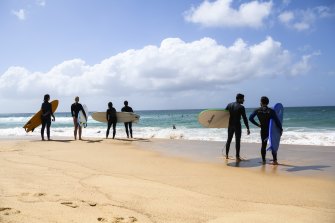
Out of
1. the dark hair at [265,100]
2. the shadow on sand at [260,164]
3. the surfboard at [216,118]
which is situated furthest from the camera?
the surfboard at [216,118]

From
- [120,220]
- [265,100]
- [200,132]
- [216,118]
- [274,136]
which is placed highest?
[265,100]

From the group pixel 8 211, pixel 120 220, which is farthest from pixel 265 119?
pixel 8 211

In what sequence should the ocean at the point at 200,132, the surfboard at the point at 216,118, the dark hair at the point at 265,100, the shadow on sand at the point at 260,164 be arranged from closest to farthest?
the shadow on sand at the point at 260,164, the dark hair at the point at 265,100, the surfboard at the point at 216,118, the ocean at the point at 200,132

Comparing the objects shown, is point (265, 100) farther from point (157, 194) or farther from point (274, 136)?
point (157, 194)

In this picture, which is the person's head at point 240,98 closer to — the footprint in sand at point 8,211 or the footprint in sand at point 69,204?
the footprint in sand at point 69,204

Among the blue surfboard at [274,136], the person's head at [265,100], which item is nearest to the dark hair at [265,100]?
the person's head at [265,100]

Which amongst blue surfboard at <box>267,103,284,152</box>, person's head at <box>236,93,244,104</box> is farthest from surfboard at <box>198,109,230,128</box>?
blue surfboard at <box>267,103,284,152</box>

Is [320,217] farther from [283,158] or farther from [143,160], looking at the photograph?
[283,158]

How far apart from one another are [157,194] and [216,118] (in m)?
5.79

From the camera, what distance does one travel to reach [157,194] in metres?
4.10

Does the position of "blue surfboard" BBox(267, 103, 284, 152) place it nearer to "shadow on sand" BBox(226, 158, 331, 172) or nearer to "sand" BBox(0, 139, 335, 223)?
"shadow on sand" BBox(226, 158, 331, 172)

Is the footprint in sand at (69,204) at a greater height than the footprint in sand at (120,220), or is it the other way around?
the footprint in sand at (69,204)

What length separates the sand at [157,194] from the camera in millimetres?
3271

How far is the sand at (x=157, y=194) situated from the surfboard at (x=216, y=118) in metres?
3.10
